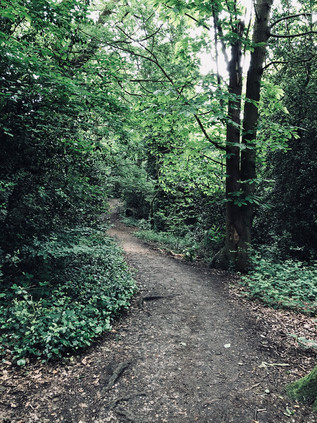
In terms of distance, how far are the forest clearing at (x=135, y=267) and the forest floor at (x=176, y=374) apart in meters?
0.02

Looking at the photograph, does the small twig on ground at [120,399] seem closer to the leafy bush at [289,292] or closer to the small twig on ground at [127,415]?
the small twig on ground at [127,415]

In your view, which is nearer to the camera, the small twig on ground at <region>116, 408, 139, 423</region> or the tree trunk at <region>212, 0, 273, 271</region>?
the small twig on ground at <region>116, 408, 139, 423</region>

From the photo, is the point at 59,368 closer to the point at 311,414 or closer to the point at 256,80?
the point at 311,414

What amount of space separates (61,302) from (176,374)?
215cm

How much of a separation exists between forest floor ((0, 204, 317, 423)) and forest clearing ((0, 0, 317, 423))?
0.06 ft

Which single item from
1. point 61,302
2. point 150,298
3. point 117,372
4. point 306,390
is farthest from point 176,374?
point 150,298

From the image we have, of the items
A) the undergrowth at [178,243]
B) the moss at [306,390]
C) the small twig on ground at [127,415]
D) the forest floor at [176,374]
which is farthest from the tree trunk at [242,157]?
the small twig on ground at [127,415]

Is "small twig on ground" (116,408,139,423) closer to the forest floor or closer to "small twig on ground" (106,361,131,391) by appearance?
the forest floor

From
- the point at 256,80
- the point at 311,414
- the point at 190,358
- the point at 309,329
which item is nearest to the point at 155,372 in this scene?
the point at 190,358

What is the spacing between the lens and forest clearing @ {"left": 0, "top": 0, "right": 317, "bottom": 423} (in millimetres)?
2957

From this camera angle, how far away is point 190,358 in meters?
3.65

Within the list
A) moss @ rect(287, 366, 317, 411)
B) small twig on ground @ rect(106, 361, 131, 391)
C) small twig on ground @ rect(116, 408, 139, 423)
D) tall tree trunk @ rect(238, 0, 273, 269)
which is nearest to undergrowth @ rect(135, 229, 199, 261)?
tall tree trunk @ rect(238, 0, 273, 269)

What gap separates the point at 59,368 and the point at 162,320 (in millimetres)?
2076

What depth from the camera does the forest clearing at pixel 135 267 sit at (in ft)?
9.70
